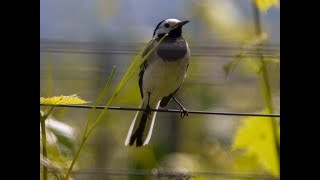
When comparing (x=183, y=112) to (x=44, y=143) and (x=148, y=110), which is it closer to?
(x=148, y=110)

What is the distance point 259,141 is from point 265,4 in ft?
0.72

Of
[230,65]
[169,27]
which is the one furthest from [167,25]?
[230,65]

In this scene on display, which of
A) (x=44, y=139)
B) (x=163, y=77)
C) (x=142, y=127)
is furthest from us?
(x=163, y=77)

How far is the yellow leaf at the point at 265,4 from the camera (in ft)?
2.60

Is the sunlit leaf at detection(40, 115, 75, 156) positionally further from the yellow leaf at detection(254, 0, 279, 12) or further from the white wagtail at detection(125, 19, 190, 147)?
the yellow leaf at detection(254, 0, 279, 12)

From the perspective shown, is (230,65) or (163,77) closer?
(230,65)

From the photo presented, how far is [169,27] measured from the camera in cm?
83

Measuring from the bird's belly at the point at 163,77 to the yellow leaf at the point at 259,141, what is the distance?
A: 0.16 metres

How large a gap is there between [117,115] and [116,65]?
3.7 inches

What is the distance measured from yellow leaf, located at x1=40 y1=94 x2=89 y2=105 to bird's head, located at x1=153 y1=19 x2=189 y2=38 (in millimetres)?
164

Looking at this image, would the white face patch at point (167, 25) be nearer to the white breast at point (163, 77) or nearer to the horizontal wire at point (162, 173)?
the white breast at point (163, 77)

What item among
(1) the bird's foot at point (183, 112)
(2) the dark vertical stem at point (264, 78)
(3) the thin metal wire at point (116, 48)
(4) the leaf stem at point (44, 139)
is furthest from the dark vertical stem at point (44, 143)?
(2) the dark vertical stem at point (264, 78)

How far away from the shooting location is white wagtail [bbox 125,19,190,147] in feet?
2.78
